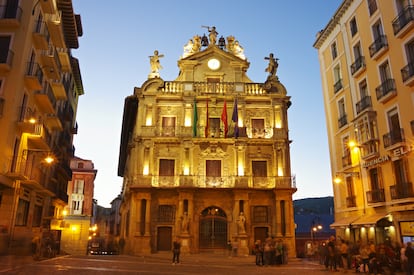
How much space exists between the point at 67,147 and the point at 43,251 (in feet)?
55.3

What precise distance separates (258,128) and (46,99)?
669 inches

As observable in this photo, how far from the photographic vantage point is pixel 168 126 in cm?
3200

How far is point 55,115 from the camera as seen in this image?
27797mm

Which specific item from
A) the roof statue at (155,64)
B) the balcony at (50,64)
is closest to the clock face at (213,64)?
the roof statue at (155,64)

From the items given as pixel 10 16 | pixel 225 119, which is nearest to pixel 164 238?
pixel 225 119

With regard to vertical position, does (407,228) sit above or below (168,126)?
below

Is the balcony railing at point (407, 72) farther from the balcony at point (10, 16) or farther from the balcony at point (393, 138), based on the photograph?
the balcony at point (10, 16)

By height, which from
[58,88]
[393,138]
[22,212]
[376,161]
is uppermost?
[58,88]

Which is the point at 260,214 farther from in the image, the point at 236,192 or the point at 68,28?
the point at 68,28

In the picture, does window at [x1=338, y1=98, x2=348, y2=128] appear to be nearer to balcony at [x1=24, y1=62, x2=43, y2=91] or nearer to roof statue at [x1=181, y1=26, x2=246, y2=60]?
roof statue at [x1=181, y1=26, x2=246, y2=60]

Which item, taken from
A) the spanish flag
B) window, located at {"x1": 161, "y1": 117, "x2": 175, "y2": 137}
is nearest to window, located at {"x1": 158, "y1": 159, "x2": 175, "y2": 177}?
window, located at {"x1": 161, "y1": 117, "x2": 175, "y2": 137}

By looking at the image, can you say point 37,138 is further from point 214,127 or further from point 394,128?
point 394,128

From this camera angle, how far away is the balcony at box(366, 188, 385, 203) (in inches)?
794

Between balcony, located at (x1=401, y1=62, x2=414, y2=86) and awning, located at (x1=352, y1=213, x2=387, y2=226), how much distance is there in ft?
22.2
